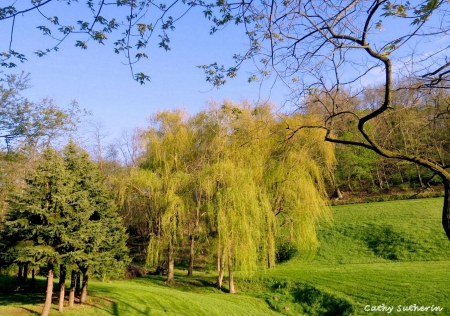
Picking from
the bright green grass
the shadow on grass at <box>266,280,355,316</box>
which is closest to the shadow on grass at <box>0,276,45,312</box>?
the shadow on grass at <box>266,280,355,316</box>

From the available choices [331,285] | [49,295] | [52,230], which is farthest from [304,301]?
[52,230]

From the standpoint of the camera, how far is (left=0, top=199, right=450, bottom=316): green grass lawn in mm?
11078

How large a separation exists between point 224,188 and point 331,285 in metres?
5.81

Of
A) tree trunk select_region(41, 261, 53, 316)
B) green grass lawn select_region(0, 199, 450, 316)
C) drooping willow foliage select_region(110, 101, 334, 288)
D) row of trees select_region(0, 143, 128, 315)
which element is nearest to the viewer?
tree trunk select_region(41, 261, 53, 316)

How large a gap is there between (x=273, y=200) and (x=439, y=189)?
17.6 metres

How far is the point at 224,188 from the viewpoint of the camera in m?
14.4

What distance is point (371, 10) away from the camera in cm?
376

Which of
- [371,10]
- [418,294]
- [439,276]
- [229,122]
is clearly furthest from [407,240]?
[371,10]

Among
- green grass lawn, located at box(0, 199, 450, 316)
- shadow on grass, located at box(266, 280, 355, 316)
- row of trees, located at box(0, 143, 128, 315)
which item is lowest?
shadow on grass, located at box(266, 280, 355, 316)

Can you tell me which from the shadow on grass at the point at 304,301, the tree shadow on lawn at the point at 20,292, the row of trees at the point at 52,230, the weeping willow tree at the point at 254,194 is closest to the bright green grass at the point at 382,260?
the shadow on grass at the point at 304,301

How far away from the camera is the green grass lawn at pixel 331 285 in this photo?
36.3ft

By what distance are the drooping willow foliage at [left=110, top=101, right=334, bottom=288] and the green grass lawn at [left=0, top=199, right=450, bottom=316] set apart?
138cm

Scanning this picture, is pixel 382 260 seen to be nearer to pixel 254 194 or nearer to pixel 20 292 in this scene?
pixel 254 194

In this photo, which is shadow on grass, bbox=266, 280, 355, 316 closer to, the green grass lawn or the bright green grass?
the green grass lawn
